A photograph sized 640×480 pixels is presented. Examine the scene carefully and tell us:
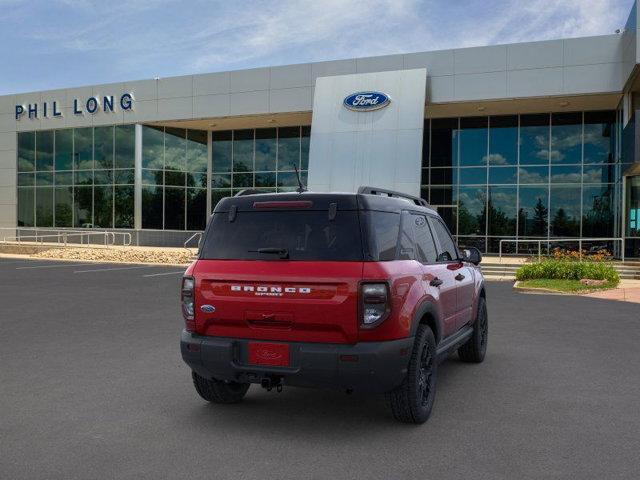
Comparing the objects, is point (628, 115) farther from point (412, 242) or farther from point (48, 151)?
point (48, 151)

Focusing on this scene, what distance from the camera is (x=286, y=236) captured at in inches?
185

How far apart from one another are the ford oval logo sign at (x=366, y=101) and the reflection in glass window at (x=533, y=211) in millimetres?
7641

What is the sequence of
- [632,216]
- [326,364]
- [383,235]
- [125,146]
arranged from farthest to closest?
[125,146]
[632,216]
[383,235]
[326,364]

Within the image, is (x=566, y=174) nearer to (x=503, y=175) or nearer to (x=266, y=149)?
(x=503, y=175)

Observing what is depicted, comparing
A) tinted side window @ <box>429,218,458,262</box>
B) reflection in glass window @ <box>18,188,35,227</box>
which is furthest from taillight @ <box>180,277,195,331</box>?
reflection in glass window @ <box>18,188,35,227</box>

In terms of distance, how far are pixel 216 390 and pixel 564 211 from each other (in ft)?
82.5

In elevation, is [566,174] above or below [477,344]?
above

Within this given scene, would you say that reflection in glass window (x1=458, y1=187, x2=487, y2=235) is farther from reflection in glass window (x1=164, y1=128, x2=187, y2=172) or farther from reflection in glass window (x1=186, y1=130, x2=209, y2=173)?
reflection in glass window (x1=164, y1=128, x2=187, y2=172)


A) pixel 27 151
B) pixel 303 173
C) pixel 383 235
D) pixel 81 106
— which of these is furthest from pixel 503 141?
pixel 27 151

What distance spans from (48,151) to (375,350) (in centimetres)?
3560

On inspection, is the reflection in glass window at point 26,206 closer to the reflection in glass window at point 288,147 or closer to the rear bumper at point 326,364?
the reflection in glass window at point 288,147

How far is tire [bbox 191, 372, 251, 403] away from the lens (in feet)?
16.9

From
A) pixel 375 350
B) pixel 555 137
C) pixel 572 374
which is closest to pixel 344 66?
pixel 555 137

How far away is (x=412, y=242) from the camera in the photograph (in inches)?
203
